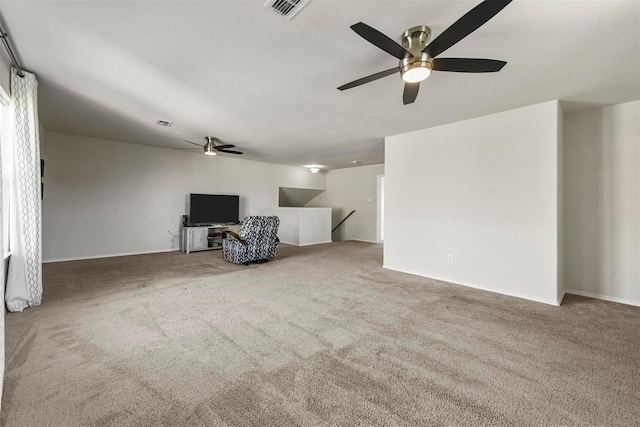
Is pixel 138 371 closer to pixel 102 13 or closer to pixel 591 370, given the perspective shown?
pixel 102 13

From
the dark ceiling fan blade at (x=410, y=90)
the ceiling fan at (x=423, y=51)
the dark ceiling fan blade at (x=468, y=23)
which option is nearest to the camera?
the dark ceiling fan blade at (x=468, y=23)

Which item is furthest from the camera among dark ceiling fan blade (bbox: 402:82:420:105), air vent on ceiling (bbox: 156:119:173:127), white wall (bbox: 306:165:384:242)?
white wall (bbox: 306:165:384:242)

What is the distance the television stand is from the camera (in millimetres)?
6059

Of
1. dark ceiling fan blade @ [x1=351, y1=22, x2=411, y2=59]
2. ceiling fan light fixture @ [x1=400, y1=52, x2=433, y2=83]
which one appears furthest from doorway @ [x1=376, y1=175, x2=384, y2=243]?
dark ceiling fan blade @ [x1=351, y1=22, x2=411, y2=59]

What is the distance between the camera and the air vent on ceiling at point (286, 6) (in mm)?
1619

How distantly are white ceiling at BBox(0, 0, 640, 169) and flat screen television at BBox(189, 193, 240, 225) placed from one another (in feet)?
8.66

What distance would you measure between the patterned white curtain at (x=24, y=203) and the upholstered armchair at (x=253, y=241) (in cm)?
253


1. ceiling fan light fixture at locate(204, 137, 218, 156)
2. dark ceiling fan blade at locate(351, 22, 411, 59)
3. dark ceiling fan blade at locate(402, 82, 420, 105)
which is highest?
ceiling fan light fixture at locate(204, 137, 218, 156)

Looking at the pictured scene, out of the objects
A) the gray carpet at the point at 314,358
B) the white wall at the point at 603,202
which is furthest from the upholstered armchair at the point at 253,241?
the white wall at the point at 603,202

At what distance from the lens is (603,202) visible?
3350 millimetres

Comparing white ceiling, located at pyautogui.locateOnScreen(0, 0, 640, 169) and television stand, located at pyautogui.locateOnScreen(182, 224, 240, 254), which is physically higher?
white ceiling, located at pyautogui.locateOnScreen(0, 0, 640, 169)

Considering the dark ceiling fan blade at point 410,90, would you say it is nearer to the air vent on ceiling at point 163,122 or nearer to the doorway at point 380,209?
the air vent on ceiling at point 163,122

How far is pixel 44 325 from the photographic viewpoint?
2385 millimetres

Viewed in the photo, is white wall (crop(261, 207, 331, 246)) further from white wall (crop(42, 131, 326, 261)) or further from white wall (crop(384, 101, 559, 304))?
white wall (crop(384, 101, 559, 304))
